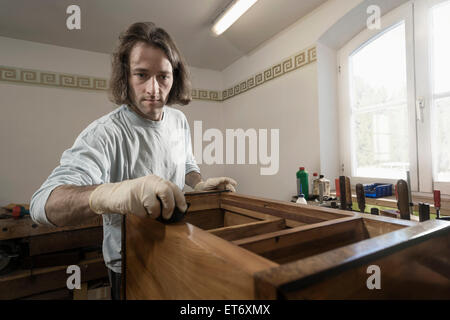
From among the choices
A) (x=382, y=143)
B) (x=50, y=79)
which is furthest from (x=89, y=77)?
(x=382, y=143)

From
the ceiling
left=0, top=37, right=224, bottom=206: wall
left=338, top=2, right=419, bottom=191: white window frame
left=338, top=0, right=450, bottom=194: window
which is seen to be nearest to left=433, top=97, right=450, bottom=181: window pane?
left=338, top=0, right=450, bottom=194: window

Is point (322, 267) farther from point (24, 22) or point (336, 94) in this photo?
point (24, 22)

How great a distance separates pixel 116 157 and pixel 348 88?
1740 mm

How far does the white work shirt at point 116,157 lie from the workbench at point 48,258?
106 cm

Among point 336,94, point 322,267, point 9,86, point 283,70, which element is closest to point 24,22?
point 9,86

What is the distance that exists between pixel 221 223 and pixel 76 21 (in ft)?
6.91

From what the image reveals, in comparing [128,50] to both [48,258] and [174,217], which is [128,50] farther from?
[48,258]

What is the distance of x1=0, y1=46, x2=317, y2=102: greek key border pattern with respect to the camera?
2.04m

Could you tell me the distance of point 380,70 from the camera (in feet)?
5.63

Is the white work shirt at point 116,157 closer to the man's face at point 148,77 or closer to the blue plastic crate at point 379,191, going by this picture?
the man's face at point 148,77

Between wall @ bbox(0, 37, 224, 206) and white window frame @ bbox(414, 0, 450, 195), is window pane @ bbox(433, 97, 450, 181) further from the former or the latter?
wall @ bbox(0, 37, 224, 206)

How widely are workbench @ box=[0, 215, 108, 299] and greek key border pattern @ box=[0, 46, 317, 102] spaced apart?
1279 mm

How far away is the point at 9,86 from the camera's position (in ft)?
7.20

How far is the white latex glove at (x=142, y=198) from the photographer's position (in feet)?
1.70
